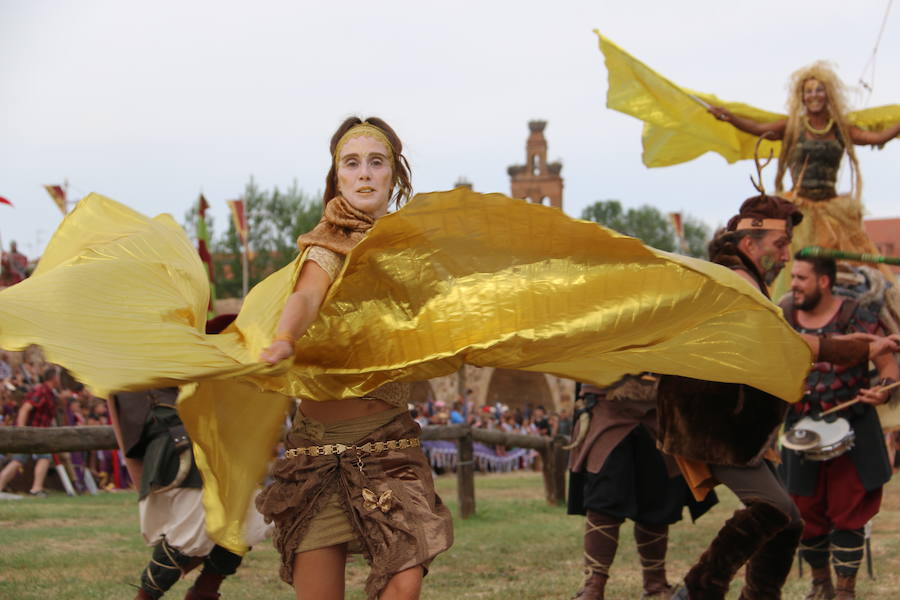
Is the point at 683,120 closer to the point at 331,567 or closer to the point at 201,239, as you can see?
the point at 331,567

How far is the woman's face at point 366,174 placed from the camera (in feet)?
13.8

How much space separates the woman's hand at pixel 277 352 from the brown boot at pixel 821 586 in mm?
4645

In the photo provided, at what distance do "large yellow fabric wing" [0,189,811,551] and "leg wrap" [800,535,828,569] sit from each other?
3164 millimetres

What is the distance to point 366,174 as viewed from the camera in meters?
4.23

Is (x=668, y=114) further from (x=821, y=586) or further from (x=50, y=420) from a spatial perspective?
(x=50, y=420)

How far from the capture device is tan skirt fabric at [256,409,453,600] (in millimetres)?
3858

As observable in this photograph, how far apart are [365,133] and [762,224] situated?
2433 mm

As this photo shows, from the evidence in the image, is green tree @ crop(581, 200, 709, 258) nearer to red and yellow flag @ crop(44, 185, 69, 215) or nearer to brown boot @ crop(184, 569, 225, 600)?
red and yellow flag @ crop(44, 185, 69, 215)

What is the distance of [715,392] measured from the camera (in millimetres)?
5418

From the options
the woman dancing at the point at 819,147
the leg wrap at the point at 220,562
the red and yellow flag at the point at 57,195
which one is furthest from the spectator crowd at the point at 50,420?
the red and yellow flag at the point at 57,195

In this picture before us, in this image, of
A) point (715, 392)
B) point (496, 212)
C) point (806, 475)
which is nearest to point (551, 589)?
point (806, 475)

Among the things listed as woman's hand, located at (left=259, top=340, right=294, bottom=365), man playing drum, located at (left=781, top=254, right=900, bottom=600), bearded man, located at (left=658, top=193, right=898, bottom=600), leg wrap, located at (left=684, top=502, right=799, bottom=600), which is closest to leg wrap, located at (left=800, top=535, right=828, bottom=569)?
man playing drum, located at (left=781, top=254, right=900, bottom=600)

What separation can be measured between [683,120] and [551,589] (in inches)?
147

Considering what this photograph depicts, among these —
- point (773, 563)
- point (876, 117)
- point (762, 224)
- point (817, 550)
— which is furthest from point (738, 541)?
point (876, 117)
